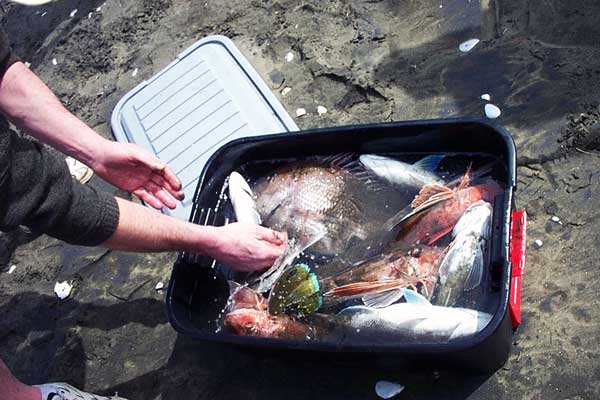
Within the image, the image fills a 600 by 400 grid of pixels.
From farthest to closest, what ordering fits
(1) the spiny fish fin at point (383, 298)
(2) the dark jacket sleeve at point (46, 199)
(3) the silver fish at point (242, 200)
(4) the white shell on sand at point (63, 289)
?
1. (4) the white shell on sand at point (63, 289)
2. (3) the silver fish at point (242, 200)
3. (1) the spiny fish fin at point (383, 298)
4. (2) the dark jacket sleeve at point (46, 199)

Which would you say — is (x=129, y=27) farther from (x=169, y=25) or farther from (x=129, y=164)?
(x=129, y=164)

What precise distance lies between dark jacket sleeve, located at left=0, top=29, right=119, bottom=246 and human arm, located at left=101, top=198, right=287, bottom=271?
0.21 ft

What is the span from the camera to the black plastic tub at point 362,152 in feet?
6.68

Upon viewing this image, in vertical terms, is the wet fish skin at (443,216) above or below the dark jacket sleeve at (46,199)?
below

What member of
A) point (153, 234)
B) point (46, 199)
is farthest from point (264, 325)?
point (46, 199)

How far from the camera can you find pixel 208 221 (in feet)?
9.25

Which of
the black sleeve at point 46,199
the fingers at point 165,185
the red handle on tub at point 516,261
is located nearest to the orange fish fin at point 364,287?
the red handle on tub at point 516,261

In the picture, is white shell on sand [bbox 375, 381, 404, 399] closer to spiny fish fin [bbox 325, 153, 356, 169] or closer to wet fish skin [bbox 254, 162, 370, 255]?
wet fish skin [bbox 254, 162, 370, 255]

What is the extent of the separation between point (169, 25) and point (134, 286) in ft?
6.01

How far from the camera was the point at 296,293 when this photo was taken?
98.5 inches

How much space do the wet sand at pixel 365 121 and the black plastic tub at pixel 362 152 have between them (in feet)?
0.68

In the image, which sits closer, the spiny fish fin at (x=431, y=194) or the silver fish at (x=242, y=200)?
the spiny fish fin at (x=431, y=194)

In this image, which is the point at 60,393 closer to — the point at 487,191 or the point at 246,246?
the point at 246,246

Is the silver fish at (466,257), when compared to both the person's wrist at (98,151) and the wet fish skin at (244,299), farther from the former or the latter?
the person's wrist at (98,151)
